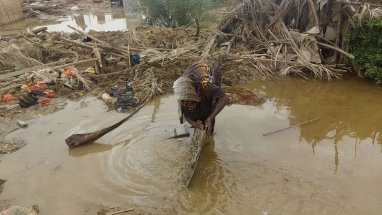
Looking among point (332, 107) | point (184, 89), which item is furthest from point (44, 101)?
point (332, 107)

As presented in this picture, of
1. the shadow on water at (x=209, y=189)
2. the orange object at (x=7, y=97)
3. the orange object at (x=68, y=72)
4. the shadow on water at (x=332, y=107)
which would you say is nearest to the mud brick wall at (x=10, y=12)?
the orange object at (x=68, y=72)

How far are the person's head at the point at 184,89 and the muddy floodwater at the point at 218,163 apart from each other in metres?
1.16

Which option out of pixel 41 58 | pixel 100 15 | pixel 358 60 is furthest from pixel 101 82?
pixel 100 15

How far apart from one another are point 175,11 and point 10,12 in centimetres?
1012

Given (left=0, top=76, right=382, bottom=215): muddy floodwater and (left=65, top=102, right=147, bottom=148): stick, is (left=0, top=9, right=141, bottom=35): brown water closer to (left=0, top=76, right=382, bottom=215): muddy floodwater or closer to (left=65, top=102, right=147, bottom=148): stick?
(left=0, top=76, right=382, bottom=215): muddy floodwater

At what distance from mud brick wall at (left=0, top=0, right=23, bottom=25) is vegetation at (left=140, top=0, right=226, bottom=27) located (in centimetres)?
821

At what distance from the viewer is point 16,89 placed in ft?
26.9

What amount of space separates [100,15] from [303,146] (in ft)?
61.3

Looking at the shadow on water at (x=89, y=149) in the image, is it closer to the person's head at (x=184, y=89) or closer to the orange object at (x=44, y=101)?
the person's head at (x=184, y=89)

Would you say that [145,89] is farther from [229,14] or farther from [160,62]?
[229,14]

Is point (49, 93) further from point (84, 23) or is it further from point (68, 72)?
point (84, 23)

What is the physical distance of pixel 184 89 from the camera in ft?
15.1

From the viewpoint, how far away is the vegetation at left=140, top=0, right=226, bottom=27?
1431 centimetres

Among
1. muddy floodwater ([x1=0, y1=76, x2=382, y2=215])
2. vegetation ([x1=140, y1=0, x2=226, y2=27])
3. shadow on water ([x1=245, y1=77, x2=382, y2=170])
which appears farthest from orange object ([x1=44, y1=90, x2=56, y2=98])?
vegetation ([x1=140, y1=0, x2=226, y2=27])
